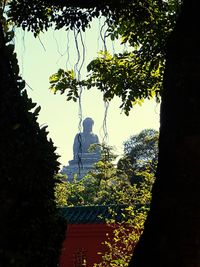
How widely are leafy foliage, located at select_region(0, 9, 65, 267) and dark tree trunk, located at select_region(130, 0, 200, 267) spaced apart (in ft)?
2.33

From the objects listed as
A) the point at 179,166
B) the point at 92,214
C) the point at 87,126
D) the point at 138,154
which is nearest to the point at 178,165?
the point at 179,166

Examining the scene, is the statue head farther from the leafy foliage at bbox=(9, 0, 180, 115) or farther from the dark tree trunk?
the dark tree trunk

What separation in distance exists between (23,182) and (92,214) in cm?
1307

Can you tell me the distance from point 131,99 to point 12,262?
489cm

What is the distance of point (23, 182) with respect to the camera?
114 inches

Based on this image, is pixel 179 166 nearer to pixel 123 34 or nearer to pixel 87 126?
pixel 123 34

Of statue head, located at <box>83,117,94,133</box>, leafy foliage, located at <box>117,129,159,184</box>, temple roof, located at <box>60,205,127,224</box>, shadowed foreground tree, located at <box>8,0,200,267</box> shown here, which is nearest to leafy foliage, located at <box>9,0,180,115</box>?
shadowed foreground tree, located at <box>8,0,200,267</box>

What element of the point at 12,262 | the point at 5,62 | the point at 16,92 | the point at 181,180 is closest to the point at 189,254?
the point at 181,180

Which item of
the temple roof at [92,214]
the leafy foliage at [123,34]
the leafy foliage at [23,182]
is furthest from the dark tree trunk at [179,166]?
the temple roof at [92,214]

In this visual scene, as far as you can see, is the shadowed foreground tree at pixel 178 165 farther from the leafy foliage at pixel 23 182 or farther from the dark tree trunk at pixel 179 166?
the leafy foliage at pixel 23 182

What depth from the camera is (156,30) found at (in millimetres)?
6562

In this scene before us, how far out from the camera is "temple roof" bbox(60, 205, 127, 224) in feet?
49.4

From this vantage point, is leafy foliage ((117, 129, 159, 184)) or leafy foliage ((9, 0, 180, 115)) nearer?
leafy foliage ((9, 0, 180, 115))

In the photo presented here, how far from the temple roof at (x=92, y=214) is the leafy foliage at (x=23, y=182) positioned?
11.7 meters
